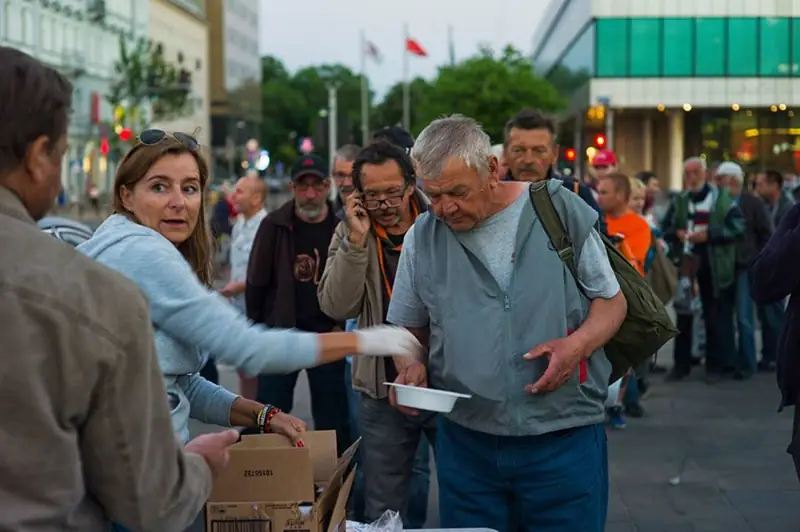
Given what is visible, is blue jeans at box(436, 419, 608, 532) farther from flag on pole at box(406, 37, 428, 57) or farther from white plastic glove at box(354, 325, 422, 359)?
flag on pole at box(406, 37, 428, 57)

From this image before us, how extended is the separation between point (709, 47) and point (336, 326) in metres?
53.4

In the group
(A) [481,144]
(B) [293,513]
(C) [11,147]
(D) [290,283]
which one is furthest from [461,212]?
(D) [290,283]

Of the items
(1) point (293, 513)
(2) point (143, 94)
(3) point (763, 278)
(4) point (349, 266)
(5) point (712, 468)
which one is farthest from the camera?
Result: (2) point (143, 94)

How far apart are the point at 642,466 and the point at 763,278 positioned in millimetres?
3700

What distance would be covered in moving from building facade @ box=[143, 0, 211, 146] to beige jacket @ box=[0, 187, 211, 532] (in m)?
85.2

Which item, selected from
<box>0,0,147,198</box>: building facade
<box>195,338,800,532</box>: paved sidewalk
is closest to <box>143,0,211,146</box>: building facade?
<box>0,0,147,198</box>: building facade

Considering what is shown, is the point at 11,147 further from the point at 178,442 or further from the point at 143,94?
the point at 143,94

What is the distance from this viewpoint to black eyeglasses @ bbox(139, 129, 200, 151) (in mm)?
3406

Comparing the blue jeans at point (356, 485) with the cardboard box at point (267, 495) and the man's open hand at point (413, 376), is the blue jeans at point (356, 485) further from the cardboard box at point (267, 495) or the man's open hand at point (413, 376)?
the cardboard box at point (267, 495)

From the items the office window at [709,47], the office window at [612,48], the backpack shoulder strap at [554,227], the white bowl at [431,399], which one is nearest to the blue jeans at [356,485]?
the backpack shoulder strap at [554,227]

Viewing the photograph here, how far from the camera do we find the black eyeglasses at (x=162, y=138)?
3.41 m

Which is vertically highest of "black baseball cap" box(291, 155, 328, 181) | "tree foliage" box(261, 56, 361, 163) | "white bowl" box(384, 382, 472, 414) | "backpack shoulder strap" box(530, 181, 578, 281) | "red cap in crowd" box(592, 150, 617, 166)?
"tree foliage" box(261, 56, 361, 163)

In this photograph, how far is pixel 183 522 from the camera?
2461mm

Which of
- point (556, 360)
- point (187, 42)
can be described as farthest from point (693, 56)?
point (556, 360)
